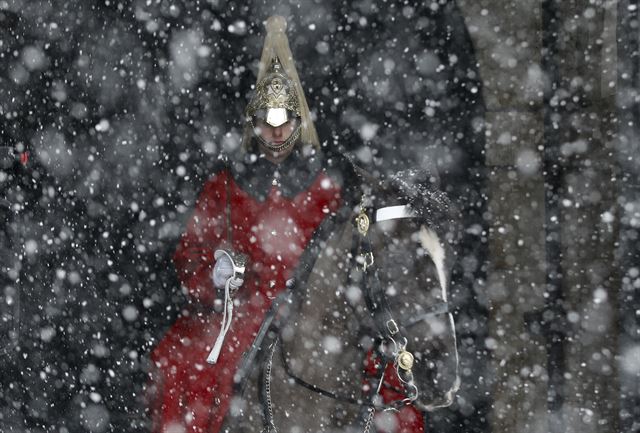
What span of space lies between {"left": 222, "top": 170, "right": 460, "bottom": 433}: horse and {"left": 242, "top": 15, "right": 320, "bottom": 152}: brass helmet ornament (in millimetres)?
224

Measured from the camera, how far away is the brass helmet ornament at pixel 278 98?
6.12ft

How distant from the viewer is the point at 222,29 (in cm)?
232

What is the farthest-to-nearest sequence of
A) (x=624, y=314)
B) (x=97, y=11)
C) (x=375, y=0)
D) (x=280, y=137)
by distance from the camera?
(x=97, y=11) < (x=375, y=0) < (x=624, y=314) < (x=280, y=137)

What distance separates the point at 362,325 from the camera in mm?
1825

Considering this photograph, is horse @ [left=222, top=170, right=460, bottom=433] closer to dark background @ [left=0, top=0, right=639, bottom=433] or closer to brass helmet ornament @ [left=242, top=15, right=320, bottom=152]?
brass helmet ornament @ [left=242, top=15, right=320, bottom=152]

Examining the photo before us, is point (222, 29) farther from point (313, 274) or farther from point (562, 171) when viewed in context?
point (562, 171)

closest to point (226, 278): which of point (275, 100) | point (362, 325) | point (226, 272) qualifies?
point (226, 272)

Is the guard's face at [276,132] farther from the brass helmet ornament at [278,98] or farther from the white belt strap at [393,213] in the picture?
the white belt strap at [393,213]

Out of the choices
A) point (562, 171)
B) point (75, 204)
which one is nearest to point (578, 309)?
point (562, 171)

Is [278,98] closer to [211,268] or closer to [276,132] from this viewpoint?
[276,132]

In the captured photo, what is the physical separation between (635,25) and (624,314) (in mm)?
826

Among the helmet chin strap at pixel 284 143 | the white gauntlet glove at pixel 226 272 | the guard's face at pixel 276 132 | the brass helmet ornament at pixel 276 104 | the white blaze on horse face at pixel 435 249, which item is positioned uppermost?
the brass helmet ornament at pixel 276 104

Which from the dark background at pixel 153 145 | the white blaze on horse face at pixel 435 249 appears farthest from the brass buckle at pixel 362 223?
the dark background at pixel 153 145

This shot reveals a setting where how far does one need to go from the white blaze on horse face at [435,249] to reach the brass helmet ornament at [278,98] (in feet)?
1.58
